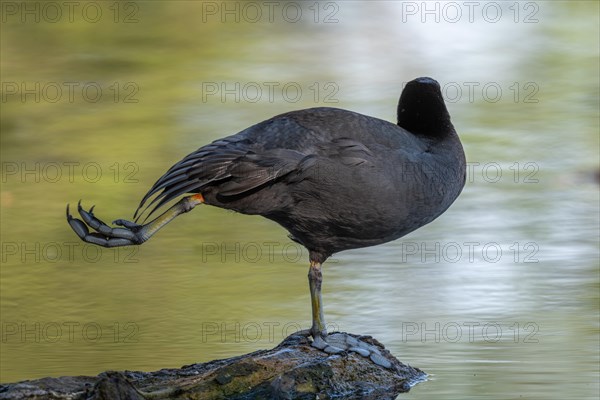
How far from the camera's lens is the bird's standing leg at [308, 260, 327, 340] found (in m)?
6.61

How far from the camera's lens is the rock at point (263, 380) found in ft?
19.3

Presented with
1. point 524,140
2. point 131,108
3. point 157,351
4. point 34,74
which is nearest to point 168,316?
point 157,351

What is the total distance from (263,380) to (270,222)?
164 inches

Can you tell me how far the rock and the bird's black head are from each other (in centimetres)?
124

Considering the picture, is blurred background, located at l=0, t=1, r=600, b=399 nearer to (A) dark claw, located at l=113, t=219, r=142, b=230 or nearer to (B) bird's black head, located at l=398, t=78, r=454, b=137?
(A) dark claw, located at l=113, t=219, r=142, b=230

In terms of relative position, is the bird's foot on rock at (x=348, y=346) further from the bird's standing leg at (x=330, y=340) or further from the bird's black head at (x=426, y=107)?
the bird's black head at (x=426, y=107)

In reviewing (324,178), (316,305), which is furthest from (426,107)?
(316,305)

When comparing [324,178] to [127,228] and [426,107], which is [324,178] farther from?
[426,107]

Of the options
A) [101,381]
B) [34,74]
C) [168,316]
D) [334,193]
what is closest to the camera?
[101,381]

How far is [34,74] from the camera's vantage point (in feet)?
49.4

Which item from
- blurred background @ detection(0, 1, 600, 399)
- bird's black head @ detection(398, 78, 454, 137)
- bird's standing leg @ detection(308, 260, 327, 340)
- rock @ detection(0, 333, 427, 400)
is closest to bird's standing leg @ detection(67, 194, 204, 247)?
rock @ detection(0, 333, 427, 400)

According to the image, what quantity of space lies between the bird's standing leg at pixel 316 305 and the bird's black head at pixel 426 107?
1.02 metres

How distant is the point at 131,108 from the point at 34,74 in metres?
1.84

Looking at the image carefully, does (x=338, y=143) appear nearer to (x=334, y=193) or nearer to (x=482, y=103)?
(x=334, y=193)
